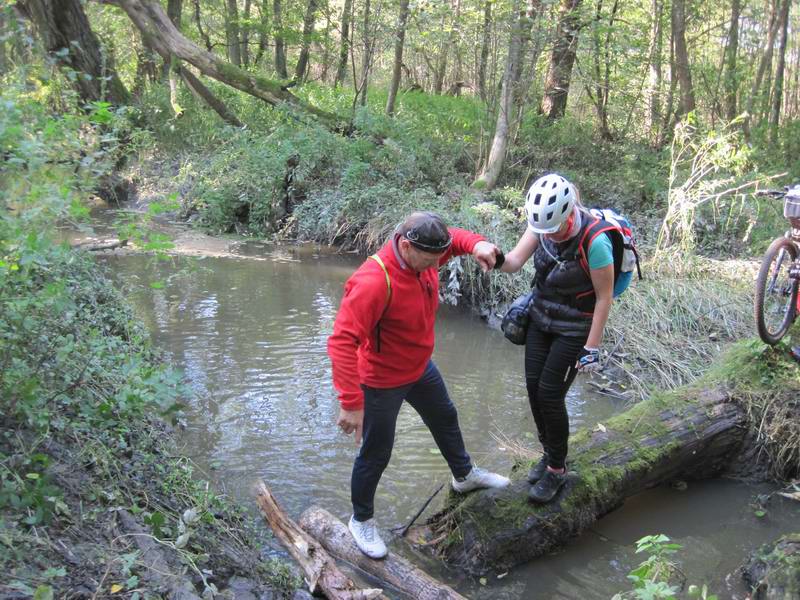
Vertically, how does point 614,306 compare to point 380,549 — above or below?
above

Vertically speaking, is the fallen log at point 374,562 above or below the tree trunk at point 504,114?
below

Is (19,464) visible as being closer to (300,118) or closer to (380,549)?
(380,549)

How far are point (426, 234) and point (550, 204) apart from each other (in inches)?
27.8

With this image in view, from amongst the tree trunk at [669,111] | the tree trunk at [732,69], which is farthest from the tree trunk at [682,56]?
the tree trunk at [732,69]

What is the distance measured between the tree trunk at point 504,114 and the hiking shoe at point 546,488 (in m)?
8.65

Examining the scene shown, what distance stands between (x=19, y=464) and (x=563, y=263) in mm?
2851

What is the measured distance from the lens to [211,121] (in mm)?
16203

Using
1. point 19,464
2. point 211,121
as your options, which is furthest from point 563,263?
point 211,121

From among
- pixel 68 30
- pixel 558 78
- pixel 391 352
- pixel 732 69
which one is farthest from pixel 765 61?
pixel 68 30

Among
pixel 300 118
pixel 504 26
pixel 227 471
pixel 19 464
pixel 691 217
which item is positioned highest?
pixel 504 26

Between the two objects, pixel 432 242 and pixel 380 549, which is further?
pixel 380 549

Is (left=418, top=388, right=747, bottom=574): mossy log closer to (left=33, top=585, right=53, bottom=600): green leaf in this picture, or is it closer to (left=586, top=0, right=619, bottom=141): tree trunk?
(left=33, top=585, right=53, bottom=600): green leaf

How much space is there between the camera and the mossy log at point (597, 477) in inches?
160

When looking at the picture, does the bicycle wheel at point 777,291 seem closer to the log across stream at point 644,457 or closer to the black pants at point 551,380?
the log across stream at point 644,457
